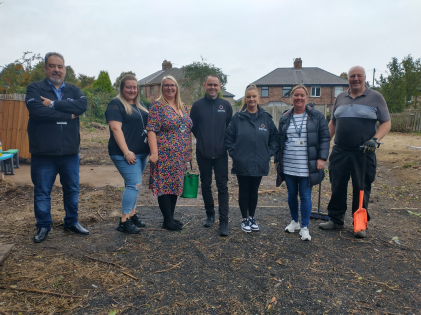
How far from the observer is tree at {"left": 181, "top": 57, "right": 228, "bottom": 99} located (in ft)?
130

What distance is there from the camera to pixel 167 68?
45219 millimetres

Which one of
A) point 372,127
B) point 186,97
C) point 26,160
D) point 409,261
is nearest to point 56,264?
point 409,261

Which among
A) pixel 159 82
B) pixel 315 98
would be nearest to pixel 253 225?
pixel 315 98

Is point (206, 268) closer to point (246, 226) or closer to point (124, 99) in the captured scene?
point (246, 226)

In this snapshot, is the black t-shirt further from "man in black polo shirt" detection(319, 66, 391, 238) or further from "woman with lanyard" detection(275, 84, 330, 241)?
"man in black polo shirt" detection(319, 66, 391, 238)

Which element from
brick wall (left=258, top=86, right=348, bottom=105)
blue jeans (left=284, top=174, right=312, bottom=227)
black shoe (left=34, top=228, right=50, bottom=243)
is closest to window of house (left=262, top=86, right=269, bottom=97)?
brick wall (left=258, top=86, right=348, bottom=105)

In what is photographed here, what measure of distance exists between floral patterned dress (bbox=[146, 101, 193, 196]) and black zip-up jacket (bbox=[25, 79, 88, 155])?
0.88 meters

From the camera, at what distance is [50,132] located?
3570 mm

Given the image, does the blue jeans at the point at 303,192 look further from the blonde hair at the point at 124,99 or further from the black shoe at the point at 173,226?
the blonde hair at the point at 124,99

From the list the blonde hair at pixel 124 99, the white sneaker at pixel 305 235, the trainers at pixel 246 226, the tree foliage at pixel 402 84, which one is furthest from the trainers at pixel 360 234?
the tree foliage at pixel 402 84

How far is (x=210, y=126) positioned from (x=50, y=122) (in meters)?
1.87

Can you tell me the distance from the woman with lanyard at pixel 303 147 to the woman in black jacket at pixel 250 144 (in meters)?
0.20

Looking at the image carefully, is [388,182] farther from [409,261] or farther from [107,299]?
[107,299]

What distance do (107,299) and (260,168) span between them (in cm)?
224
